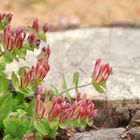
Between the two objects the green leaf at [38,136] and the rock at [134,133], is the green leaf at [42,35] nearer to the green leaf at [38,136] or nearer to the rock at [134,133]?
the green leaf at [38,136]

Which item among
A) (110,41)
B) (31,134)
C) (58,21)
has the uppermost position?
(58,21)

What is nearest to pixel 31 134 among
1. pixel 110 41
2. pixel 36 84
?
pixel 36 84

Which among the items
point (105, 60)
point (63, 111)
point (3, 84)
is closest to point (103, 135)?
point (63, 111)

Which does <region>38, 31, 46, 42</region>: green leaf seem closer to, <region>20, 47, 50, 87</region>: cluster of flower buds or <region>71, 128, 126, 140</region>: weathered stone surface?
<region>20, 47, 50, 87</region>: cluster of flower buds

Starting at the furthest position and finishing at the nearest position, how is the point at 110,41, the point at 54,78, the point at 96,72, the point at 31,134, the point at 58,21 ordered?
the point at 58,21
the point at 110,41
the point at 54,78
the point at 96,72
the point at 31,134

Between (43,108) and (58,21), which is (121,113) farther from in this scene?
(58,21)
